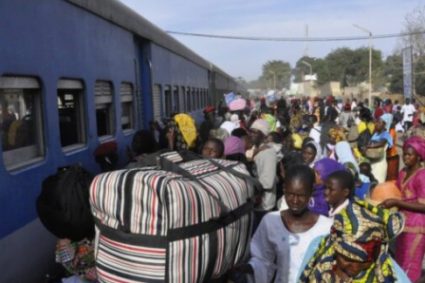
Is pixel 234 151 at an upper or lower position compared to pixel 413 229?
upper

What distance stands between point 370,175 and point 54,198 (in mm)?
4598

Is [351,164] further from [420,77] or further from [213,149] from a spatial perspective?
[420,77]

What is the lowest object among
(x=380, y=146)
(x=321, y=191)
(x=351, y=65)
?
(x=380, y=146)

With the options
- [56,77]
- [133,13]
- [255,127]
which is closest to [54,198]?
[56,77]

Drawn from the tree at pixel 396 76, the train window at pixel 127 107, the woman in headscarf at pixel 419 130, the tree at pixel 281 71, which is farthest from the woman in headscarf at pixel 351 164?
the tree at pixel 281 71

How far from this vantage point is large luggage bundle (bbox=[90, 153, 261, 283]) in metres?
1.52

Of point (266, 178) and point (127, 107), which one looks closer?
→ point (266, 178)

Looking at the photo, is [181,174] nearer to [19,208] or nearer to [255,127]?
[19,208]

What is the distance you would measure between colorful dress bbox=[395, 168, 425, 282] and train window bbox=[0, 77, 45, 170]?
2665 mm

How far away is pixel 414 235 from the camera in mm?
3527

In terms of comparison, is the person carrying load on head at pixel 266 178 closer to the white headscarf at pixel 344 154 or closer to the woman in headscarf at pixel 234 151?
the woman in headscarf at pixel 234 151

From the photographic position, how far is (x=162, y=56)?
842 centimetres

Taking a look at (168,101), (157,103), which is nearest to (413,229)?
(157,103)

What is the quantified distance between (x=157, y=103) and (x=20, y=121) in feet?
15.0
